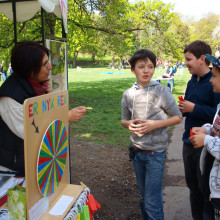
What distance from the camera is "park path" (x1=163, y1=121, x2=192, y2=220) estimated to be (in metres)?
3.06

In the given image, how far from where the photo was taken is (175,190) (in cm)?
361

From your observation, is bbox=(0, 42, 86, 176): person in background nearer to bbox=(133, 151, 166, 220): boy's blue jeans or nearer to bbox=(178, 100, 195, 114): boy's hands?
bbox=(133, 151, 166, 220): boy's blue jeans

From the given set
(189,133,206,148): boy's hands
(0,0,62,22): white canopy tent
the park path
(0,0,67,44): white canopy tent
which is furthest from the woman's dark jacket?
the park path

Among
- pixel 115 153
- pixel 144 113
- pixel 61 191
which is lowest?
pixel 115 153

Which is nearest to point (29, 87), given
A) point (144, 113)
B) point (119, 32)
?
point (144, 113)

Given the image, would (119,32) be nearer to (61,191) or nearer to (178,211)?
(178,211)

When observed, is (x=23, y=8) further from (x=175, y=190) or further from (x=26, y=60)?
(x=175, y=190)

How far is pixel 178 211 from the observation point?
3098 millimetres

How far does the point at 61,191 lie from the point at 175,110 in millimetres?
1084

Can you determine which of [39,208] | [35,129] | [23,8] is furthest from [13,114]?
[23,8]

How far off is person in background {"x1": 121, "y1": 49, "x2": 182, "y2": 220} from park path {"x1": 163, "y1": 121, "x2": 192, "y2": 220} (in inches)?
36.3

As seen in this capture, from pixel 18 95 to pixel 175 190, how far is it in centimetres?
270

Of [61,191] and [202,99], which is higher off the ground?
[202,99]

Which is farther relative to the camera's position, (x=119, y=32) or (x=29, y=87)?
(x=119, y=32)
